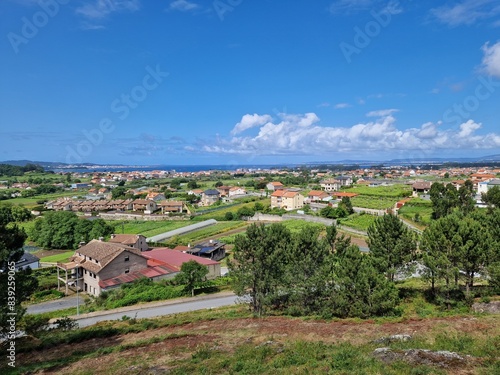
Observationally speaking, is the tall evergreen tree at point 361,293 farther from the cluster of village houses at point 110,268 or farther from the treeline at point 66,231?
the treeline at point 66,231

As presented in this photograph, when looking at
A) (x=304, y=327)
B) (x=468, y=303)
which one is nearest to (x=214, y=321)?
(x=304, y=327)

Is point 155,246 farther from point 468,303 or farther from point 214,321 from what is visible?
point 468,303

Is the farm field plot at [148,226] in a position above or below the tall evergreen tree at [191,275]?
below

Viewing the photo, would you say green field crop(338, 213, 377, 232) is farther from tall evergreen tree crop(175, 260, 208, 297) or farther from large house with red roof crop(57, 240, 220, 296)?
tall evergreen tree crop(175, 260, 208, 297)

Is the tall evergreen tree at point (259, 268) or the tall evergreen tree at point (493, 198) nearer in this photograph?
the tall evergreen tree at point (259, 268)

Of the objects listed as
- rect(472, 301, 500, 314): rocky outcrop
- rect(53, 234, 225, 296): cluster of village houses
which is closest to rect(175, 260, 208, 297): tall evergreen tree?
rect(53, 234, 225, 296): cluster of village houses

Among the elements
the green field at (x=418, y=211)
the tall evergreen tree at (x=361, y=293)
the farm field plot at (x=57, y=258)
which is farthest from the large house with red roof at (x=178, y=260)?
the green field at (x=418, y=211)
